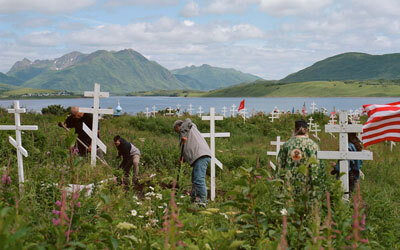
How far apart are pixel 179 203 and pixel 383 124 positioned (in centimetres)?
491

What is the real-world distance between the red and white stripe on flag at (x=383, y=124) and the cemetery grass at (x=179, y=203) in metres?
1.03

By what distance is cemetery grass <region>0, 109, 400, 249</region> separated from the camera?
108 inches

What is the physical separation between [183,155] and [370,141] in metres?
3.66

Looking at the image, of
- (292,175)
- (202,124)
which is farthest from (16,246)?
(202,124)

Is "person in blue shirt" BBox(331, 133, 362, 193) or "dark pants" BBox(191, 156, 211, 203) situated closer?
"person in blue shirt" BBox(331, 133, 362, 193)

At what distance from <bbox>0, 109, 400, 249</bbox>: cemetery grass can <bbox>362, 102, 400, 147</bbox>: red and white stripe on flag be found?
1033 mm

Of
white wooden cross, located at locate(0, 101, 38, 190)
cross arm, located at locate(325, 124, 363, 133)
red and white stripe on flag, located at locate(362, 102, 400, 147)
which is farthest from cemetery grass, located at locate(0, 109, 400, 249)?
red and white stripe on flag, located at locate(362, 102, 400, 147)

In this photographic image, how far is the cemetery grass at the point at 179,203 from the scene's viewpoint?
2748 mm

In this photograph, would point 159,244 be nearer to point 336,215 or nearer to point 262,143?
point 336,215

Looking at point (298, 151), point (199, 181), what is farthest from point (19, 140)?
point (298, 151)

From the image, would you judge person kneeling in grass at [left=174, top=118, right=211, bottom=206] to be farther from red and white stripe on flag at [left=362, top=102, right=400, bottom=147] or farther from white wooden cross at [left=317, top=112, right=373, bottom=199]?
red and white stripe on flag at [left=362, top=102, right=400, bottom=147]

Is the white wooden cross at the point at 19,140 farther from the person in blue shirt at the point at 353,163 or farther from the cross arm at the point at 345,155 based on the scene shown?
the person in blue shirt at the point at 353,163

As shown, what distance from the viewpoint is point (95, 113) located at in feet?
33.2

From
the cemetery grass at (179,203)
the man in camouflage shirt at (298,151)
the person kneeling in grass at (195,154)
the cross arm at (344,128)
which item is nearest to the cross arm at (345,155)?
the cross arm at (344,128)
